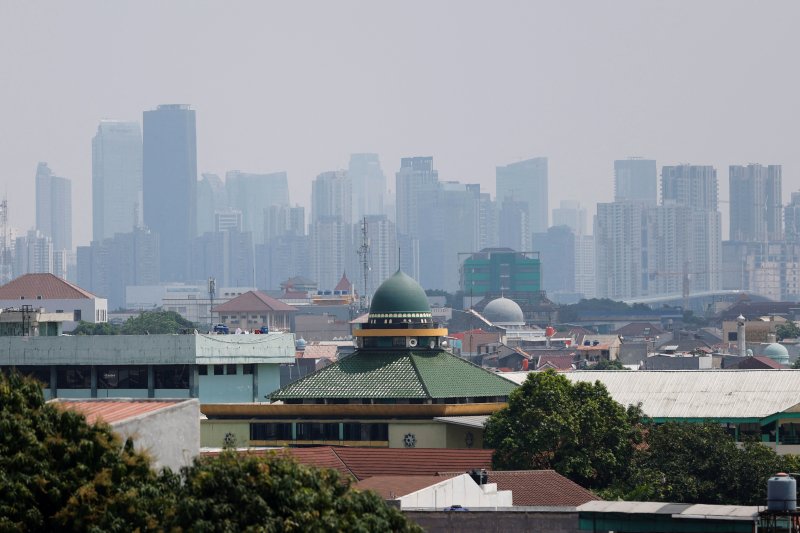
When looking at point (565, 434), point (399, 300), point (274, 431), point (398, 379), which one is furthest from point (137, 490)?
point (399, 300)

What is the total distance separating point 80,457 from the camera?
38312 millimetres

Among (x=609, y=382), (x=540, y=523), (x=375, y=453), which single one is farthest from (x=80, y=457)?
(x=609, y=382)

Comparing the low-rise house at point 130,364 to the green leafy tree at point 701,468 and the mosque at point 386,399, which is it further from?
the green leafy tree at point 701,468

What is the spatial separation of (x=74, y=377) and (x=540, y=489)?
103ft

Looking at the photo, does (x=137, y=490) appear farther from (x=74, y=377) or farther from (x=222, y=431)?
(x=74, y=377)

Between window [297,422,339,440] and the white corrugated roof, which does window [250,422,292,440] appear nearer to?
Result: window [297,422,339,440]

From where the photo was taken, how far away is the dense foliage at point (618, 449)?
7044 cm

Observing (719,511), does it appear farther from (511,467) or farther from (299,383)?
(299,383)

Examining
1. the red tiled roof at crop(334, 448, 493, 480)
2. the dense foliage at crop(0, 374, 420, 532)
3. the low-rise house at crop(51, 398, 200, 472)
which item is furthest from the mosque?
the dense foliage at crop(0, 374, 420, 532)

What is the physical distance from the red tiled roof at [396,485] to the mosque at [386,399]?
20656mm

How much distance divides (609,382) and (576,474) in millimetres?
21919

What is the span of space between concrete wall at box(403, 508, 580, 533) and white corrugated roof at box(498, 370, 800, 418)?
116ft

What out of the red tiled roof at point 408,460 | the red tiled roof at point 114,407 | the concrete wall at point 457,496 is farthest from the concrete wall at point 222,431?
the red tiled roof at point 114,407

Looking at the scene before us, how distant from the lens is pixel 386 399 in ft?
275
